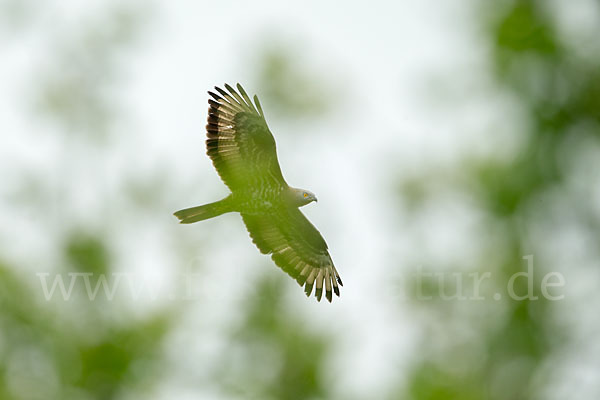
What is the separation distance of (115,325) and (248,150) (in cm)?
901

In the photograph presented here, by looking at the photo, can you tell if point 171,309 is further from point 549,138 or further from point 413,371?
point 549,138

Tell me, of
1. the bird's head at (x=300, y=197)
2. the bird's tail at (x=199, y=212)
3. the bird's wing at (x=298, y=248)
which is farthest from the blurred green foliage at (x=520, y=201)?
the bird's tail at (x=199, y=212)

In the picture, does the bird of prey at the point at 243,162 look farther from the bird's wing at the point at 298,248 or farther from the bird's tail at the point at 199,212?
the bird's wing at the point at 298,248

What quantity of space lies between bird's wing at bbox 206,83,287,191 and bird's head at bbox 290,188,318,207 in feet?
1.26

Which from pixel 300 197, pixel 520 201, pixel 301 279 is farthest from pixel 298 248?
pixel 520 201

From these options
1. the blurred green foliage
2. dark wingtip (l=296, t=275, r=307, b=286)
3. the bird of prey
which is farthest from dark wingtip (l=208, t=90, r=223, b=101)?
the blurred green foliage

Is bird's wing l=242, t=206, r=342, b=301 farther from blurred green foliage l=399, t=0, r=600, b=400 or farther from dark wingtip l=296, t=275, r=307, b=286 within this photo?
blurred green foliage l=399, t=0, r=600, b=400

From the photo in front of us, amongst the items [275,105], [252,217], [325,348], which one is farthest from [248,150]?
[325,348]

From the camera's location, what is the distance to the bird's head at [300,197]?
962 centimetres

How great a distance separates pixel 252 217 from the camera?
1029 centimetres

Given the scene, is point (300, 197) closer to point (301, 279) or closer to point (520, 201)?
point (301, 279)

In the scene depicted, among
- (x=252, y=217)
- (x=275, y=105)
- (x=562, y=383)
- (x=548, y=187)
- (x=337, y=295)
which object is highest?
(x=275, y=105)

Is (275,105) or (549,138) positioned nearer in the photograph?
(275,105)

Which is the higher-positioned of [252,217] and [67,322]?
[252,217]
